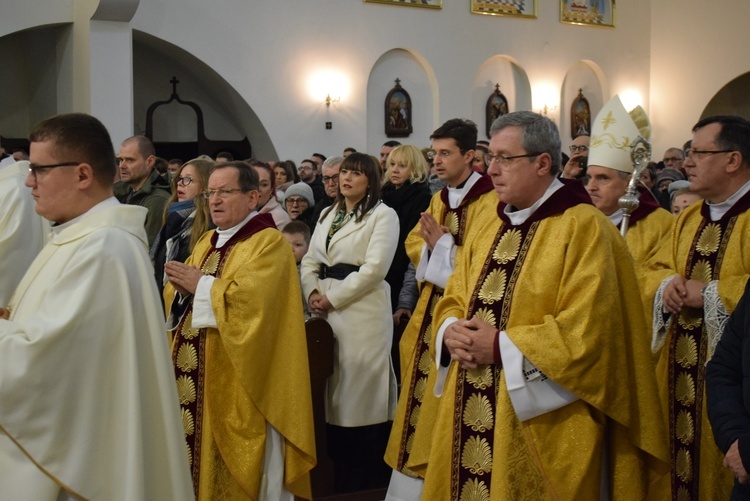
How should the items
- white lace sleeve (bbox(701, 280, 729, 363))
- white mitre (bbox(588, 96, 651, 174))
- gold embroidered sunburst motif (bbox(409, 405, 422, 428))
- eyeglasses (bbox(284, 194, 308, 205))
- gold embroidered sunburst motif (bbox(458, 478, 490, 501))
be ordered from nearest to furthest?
1. gold embroidered sunburst motif (bbox(458, 478, 490, 501))
2. white lace sleeve (bbox(701, 280, 729, 363))
3. white mitre (bbox(588, 96, 651, 174))
4. gold embroidered sunburst motif (bbox(409, 405, 422, 428))
5. eyeglasses (bbox(284, 194, 308, 205))

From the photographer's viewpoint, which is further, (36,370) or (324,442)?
(324,442)

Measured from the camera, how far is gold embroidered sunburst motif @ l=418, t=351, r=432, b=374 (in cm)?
460

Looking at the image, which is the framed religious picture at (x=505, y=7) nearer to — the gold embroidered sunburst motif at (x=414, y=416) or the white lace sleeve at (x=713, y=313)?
the gold embroidered sunburst motif at (x=414, y=416)

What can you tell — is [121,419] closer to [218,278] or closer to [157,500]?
[157,500]

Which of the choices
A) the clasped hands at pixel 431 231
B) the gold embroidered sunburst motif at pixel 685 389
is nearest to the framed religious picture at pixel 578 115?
the clasped hands at pixel 431 231

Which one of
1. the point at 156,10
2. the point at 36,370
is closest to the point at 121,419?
the point at 36,370

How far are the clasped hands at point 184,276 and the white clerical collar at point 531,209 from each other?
148 cm

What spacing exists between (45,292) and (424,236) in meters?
2.31

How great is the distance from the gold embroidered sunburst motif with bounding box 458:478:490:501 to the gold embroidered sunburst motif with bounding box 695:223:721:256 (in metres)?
1.48

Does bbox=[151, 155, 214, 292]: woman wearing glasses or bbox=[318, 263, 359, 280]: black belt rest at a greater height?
bbox=[151, 155, 214, 292]: woman wearing glasses

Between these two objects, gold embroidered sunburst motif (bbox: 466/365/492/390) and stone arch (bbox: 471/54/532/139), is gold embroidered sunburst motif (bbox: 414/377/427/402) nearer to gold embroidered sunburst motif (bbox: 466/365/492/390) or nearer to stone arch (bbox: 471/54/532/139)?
gold embroidered sunburst motif (bbox: 466/365/492/390)

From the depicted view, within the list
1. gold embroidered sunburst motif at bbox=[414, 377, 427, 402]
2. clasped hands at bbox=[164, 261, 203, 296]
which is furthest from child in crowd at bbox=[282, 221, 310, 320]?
clasped hands at bbox=[164, 261, 203, 296]

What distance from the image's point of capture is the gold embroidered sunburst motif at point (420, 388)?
180 inches

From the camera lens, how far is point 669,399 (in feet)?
13.2
